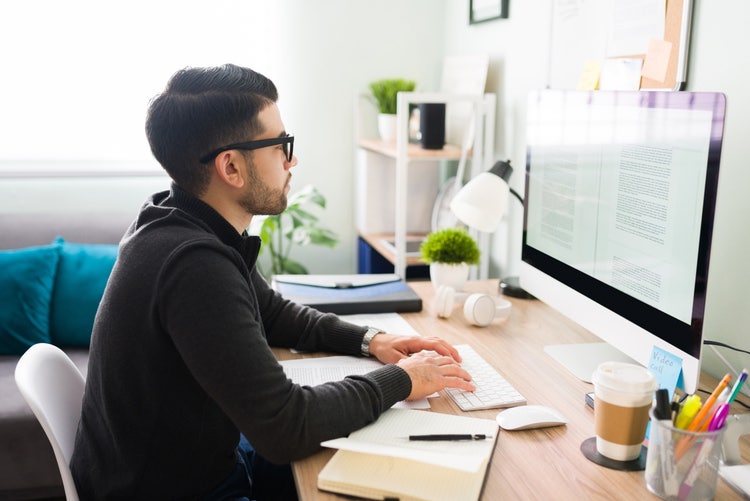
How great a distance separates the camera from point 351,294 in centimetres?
173

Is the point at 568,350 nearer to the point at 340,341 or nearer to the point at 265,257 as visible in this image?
the point at 340,341

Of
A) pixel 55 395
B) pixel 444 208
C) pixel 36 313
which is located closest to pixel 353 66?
pixel 444 208

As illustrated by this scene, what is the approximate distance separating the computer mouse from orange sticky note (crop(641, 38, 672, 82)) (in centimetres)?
77

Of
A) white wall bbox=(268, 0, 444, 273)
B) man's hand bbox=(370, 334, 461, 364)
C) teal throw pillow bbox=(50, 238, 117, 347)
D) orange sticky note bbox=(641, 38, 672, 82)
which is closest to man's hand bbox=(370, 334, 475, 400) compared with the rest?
man's hand bbox=(370, 334, 461, 364)

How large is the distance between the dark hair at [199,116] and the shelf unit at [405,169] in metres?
1.04

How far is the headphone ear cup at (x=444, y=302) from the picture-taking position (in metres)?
1.65

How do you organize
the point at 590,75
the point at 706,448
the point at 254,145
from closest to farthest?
the point at 706,448 → the point at 254,145 → the point at 590,75

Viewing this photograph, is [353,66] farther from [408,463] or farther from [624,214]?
[408,463]

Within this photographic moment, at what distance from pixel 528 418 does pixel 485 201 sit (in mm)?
678

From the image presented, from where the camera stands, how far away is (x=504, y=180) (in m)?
1.68

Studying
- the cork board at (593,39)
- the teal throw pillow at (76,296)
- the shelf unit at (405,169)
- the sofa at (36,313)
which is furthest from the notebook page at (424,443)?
the teal throw pillow at (76,296)

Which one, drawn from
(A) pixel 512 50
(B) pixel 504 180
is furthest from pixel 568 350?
(A) pixel 512 50

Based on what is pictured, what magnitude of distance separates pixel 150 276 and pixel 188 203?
0.61 ft

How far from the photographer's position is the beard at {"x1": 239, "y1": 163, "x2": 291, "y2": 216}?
1.20 metres
